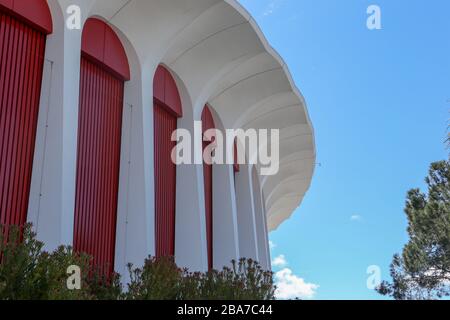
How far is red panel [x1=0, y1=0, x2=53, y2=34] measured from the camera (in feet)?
33.7

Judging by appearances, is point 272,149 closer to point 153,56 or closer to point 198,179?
point 198,179

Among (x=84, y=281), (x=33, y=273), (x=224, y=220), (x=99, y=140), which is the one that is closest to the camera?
(x=33, y=273)

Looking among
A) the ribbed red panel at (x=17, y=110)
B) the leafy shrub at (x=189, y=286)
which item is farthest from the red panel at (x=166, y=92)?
the leafy shrub at (x=189, y=286)

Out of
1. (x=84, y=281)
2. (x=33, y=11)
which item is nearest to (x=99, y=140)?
(x=33, y=11)

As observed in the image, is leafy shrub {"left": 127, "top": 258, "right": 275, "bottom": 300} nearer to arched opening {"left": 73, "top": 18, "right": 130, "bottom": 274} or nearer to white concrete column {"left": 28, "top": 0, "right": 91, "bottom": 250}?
white concrete column {"left": 28, "top": 0, "right": 91, "bottom": 250}

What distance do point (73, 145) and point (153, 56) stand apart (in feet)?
14.8

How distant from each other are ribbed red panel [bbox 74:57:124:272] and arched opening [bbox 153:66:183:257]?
179 centimetres

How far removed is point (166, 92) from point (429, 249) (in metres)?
20.4

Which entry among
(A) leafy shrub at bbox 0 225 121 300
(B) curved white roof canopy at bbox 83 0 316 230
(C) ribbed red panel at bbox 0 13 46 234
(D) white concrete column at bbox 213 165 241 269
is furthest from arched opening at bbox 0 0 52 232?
(D) white concrete column at bbox 213 165 241 269

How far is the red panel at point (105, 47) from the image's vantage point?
12336 millimetres

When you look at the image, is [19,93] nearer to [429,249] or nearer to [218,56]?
[218,56]

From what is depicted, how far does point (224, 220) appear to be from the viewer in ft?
59.6

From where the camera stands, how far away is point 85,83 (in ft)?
39.8
